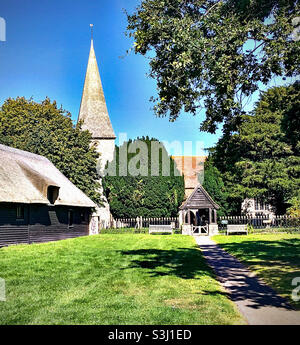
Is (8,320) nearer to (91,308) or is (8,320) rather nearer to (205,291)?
(91,308)

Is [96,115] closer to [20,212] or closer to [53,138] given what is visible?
[53,138]

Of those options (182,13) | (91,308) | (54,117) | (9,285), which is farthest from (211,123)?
(54,117)

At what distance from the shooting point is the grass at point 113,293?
6.17 m

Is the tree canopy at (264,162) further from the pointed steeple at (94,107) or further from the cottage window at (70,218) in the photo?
the cottage window at (70,218)

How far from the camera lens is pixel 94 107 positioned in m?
46.6

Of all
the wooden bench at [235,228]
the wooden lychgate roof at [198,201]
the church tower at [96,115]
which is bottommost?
the wooden bench at [235,228]

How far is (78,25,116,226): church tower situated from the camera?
147 ft

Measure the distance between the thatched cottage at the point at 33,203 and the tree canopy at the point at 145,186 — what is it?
7854mm

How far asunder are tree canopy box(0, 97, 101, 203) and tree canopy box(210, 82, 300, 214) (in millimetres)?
14686

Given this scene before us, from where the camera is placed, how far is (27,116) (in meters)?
42.0

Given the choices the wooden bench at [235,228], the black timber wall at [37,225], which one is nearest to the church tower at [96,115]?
the black timber wall at [37,225]

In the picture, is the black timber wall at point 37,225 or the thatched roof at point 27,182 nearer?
the black timber wall at point 37,225

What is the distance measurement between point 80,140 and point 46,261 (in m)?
28.5
